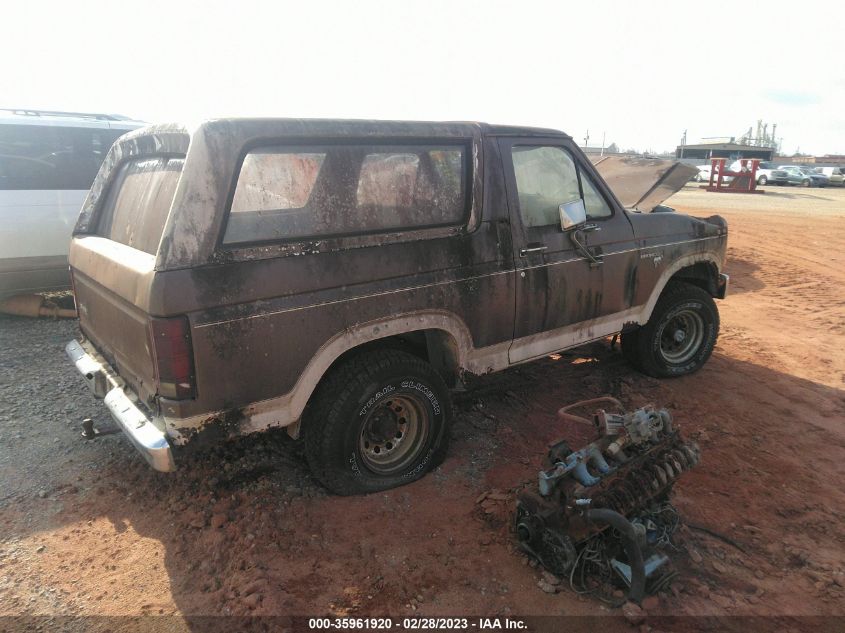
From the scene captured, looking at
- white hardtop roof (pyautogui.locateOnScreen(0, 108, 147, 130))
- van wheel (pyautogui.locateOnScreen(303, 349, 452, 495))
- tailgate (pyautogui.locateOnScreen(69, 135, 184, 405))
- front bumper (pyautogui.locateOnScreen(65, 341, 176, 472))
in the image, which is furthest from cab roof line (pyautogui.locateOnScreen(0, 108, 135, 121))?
van wheel (pyautogui.locateOnScreen(303, 349, 452, 495))

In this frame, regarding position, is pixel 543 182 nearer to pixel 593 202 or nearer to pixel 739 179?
pixel 593 202

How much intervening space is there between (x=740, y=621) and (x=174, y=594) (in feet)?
8.38

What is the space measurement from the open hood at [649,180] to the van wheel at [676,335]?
1.69 m

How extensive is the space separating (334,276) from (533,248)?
141cm

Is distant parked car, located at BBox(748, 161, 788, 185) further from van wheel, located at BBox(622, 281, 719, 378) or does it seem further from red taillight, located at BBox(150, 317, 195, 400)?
red taillight, located at BBox(150, 317, 195, 400)

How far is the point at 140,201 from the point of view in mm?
3291

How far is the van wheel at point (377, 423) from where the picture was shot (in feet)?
10.1

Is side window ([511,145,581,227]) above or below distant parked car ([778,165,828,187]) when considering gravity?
above

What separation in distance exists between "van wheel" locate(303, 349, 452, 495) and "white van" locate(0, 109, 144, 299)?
180 inches

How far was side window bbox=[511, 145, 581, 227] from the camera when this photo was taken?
3.74 meters

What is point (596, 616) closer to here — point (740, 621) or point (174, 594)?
point (740, 621)

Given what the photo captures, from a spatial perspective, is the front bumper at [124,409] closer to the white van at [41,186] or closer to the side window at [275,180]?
the side window at [275,180]

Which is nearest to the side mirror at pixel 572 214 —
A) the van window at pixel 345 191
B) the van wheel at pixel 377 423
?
the van window at pixel 345 191

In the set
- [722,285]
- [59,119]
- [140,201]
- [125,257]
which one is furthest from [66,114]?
[722,285]
